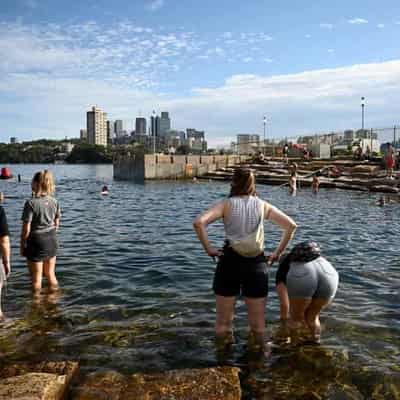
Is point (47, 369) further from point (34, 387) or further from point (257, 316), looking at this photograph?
point (257, 316)

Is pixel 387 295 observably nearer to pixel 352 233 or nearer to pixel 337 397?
pixel 337 397

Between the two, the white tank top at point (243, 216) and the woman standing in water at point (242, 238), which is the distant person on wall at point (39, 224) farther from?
the white tank top at point (243, 216)

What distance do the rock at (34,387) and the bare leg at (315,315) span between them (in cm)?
309

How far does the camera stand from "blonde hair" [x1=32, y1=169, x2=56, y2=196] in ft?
24.7

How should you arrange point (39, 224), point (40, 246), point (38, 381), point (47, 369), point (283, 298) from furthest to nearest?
point (40, 246) → point (39, 224) → point (283, 298) → point (47, 369) → point (38, 381)

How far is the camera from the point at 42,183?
7.53 metres

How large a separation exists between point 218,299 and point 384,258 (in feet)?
23.8

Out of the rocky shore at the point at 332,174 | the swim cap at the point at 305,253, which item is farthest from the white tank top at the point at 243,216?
the rocky shore at the point at 332,174

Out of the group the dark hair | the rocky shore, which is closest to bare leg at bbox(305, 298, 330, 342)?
Result: the dark hair

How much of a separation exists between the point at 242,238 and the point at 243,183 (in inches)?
25.8

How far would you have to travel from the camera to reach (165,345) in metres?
6.22

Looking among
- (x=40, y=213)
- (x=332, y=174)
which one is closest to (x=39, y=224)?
(x=40, y=213)

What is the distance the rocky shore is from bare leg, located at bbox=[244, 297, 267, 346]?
2712cm

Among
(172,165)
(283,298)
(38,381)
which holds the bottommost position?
(38,381)
